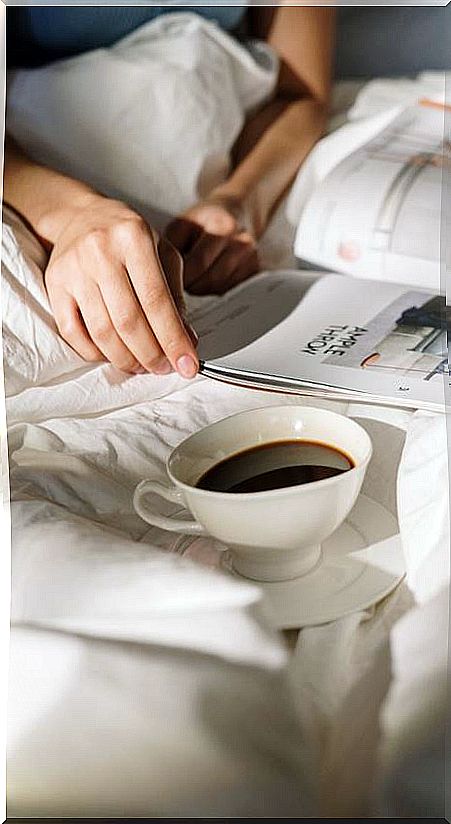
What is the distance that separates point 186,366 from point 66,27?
35 centimetres

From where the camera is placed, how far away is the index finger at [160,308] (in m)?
0.45

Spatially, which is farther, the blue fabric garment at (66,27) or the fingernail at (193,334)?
the blue fabric garment at (66,27)

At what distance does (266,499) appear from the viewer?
32 cm

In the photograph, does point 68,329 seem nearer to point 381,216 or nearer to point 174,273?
point 174,273

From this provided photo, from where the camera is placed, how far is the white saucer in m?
0.32

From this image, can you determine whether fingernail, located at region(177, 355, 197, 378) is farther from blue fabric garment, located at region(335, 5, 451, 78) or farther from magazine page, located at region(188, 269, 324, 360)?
blue fabric garment, located at region(335, 5, 451, 78)

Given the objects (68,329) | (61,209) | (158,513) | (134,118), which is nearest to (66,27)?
(134,118)

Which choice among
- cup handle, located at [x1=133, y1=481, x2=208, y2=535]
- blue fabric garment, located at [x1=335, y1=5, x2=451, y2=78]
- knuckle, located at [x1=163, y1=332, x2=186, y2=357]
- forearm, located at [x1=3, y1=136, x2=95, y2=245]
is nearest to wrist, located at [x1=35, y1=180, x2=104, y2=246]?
forearm, located at [x1=3, y1=136, x2=95, y2=245]

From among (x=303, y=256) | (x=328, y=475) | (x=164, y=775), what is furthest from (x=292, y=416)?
(x=303, y=256)

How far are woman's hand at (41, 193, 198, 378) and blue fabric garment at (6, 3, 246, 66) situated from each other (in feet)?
0.82

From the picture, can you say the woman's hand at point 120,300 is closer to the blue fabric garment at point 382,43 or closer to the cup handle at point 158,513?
the cup handle at point 158,513

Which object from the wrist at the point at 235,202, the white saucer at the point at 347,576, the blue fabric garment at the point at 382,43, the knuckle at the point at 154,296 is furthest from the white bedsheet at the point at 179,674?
the blue fabric garment at the point at 382,43

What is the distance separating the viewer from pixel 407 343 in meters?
0.46

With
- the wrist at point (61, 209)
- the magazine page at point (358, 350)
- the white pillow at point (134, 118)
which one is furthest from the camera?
the white pillow at point (134, 118)
